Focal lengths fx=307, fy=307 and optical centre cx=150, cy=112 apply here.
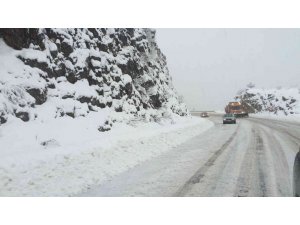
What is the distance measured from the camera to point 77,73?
48.6 feet

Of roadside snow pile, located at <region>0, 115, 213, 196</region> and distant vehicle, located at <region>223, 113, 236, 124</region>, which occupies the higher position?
distant vehicle, located at <region>223, 113, 236, 124</region>

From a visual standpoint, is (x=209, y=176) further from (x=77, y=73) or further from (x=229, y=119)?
(x=229, y=119)

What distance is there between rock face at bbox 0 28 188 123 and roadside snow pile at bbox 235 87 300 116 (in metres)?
9.53

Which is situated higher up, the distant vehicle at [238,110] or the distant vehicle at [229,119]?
the distant vehicle at [238,110]

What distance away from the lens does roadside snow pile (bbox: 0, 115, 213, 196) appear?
6957 millimetres

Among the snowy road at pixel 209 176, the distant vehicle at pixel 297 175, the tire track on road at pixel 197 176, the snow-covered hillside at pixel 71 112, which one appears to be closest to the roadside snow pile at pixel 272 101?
the snow-covered hillside at pixel 71 112

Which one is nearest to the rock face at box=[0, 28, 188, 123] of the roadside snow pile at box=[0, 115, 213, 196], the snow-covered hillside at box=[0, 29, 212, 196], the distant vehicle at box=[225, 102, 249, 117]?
the snow-covered hillside at box=[0, 29, 212, 196]

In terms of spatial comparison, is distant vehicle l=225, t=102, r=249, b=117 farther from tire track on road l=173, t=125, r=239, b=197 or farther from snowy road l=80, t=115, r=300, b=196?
tire track on road l=173, t=125, r=239, b=197

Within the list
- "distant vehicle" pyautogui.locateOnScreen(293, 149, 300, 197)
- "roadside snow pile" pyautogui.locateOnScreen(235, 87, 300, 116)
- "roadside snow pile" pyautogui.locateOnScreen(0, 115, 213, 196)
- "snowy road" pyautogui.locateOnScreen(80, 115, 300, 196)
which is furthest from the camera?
"roadside snow pile" pyautogui.locateOnScreen(235, 87, 300, 116)

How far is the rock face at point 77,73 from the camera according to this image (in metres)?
11.0

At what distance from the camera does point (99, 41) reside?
1741cm

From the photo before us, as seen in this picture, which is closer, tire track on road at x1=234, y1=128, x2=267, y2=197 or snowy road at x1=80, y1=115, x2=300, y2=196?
tire track on road at x1=234, y1=128, x2=267, y2=197

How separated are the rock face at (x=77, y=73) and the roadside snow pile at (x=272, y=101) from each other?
9.53 metres

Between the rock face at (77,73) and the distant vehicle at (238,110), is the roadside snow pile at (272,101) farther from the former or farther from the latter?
the rock face at (77,73)
